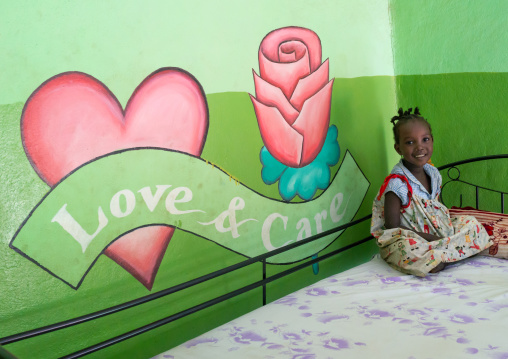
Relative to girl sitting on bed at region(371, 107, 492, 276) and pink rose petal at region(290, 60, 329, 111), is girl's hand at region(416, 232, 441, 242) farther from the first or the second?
pink rose petal at region(290, 60, 329, 111)

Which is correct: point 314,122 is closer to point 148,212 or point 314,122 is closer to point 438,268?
point 438,268

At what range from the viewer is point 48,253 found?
171cm

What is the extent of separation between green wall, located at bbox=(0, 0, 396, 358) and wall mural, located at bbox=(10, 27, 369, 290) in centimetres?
4

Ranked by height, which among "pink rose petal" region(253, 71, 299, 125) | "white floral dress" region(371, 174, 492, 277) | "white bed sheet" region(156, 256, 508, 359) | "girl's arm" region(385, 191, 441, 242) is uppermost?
"pink rose petal" region(253, 71, 299, 125)

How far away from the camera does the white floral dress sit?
2.27 metres

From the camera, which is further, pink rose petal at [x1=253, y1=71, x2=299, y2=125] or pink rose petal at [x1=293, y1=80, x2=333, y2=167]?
pink rose petal at [x1=293, y1=80, x2=333, y2=167]

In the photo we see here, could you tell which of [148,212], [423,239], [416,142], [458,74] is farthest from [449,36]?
[148,212]

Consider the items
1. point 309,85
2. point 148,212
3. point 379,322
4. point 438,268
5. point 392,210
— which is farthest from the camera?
point 309,85

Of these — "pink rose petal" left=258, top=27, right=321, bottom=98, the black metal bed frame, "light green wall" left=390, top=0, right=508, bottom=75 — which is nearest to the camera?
the black metal bed frame

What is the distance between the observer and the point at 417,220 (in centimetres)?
247

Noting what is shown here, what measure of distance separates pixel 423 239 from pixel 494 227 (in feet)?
1.36

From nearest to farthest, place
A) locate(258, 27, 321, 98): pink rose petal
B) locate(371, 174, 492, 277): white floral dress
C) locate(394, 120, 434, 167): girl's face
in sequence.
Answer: locate(371, 174, 492, 277): white floral dress
locate(258, 27, 321, 98): pink rose petal
locate(394, 120, 434, 167): girl's face

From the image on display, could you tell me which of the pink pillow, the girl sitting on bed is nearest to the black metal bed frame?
the pink pillow

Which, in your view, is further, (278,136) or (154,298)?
(278,136)
